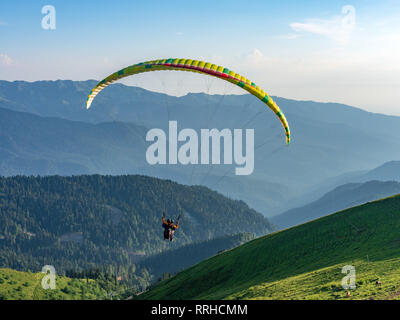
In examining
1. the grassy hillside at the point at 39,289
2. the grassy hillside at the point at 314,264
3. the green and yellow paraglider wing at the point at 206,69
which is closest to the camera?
the green and yellow paraglider wing at the point at 206,69

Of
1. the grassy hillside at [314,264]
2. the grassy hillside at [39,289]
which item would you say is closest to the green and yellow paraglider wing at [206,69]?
the grassy hillside at [314,264]

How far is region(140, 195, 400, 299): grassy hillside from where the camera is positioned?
150 ft

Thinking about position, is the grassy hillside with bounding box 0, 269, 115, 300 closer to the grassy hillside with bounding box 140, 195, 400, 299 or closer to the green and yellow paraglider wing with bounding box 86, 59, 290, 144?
the grassy hillside with bounding box 140, 195, 400, 299

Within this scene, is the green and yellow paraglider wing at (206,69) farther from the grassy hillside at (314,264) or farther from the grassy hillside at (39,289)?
the grassy hillside at (39,289)

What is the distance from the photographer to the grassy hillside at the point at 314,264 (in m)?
45.6

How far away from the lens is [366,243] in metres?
68.4

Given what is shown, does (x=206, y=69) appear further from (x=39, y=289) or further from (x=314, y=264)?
(x=39, y=289)

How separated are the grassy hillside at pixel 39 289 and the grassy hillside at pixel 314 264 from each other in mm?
49832

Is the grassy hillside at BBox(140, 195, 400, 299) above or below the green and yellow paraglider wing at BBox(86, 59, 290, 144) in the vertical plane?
below

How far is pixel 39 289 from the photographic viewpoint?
136 meters

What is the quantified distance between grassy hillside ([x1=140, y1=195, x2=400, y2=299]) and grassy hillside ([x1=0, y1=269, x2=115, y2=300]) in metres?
49.8

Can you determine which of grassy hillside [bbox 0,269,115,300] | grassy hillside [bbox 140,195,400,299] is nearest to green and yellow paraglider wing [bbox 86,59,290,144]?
grassy hillside [bbox 140,195,400,299]
